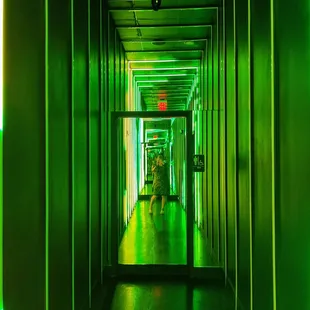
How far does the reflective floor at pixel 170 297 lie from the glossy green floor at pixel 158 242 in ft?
2.25

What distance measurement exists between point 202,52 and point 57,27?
522cm

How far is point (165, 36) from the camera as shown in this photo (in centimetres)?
713

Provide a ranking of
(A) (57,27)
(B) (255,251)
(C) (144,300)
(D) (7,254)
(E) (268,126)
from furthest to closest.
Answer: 1. (C) (144,300)
2. (B) (255,251)
3. (A) (57,27)
4. (E) (268,126)
5. (D) (7,254)

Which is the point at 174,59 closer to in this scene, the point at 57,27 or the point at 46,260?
the point at 57,27

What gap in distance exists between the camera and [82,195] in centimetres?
402

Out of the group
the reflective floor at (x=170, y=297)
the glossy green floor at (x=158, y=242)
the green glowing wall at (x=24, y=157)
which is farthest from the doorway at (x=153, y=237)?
the green glowing wall at (x=24, y=157)

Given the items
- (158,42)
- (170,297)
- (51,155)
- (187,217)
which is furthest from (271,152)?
(158,42)

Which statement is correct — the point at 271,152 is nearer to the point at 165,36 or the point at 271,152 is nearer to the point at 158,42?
the point at 165,36

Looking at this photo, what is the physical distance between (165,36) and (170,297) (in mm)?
4455

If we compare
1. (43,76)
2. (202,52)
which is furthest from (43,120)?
(202,52)

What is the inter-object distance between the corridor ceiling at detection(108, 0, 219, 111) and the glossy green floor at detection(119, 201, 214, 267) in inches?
137

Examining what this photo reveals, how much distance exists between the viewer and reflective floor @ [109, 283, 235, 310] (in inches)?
173

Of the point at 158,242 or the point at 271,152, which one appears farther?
the point at 158,242

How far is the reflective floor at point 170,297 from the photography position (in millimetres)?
4402
